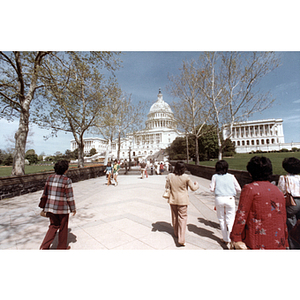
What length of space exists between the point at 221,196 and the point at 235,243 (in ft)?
4.92

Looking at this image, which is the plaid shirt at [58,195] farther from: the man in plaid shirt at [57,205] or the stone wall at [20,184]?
the stone wall at [20,184]

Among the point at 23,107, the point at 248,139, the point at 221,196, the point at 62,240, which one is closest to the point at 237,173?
the point at 221,196

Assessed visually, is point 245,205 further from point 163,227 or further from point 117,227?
point 117,227

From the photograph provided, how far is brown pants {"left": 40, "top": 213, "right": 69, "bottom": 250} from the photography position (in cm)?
306

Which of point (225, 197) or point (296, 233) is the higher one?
point (225, 197)

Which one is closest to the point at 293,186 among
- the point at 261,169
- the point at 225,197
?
the point at 225,197

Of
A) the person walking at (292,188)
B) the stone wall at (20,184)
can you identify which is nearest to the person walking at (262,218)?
the person walking at (292,188)

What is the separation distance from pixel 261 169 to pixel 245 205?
1.51ft

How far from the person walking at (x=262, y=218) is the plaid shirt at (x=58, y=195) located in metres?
2.65

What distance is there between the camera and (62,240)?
3.15m

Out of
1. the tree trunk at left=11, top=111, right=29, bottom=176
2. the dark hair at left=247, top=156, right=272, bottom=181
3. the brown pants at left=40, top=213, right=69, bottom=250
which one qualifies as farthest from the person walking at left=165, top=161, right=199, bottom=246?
the tree trunk at left=11, top=111, right=29, bottom=176

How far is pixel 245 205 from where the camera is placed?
200 centimetres

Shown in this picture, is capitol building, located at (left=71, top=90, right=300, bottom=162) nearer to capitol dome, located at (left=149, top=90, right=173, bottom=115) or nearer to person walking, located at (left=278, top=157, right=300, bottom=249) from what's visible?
capitol dome, located at (left=149, top=90, right=173, bottom=115)
